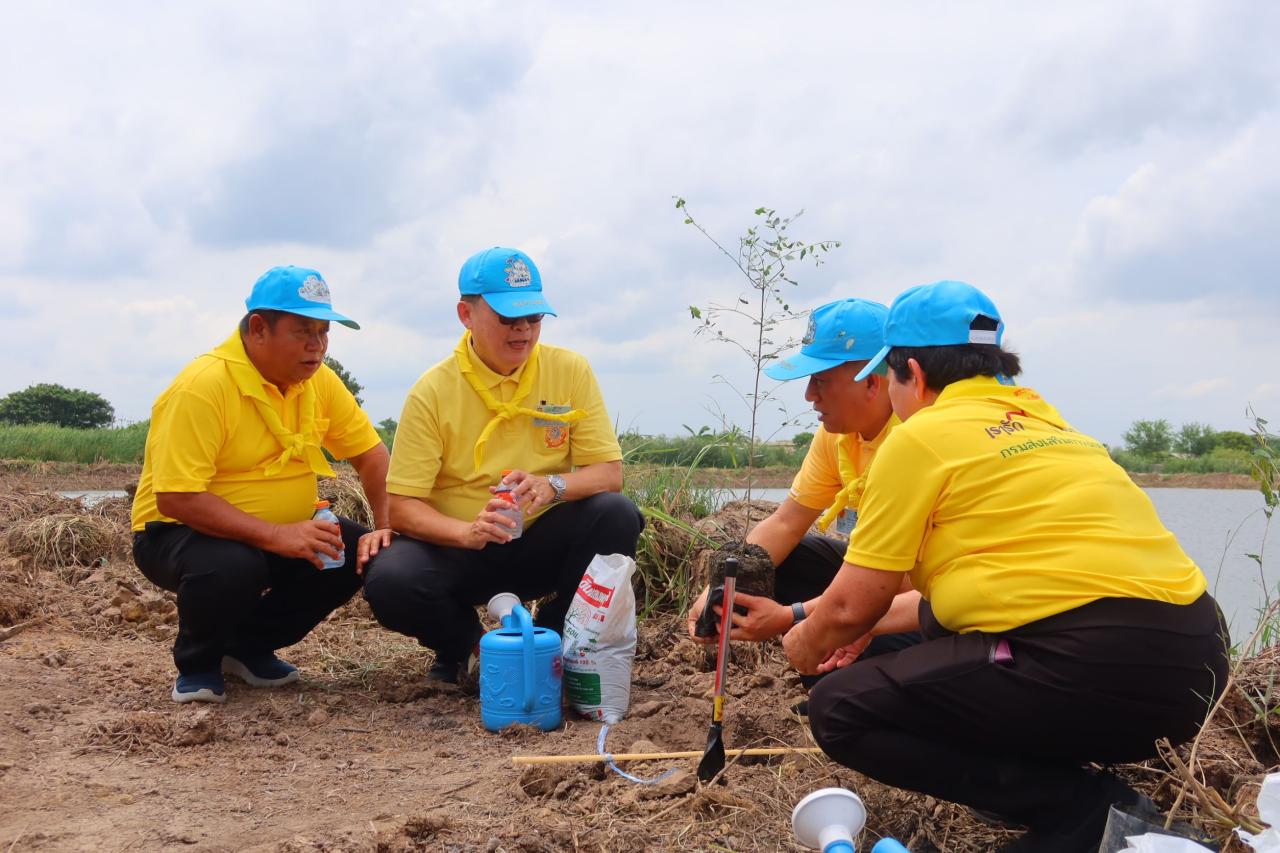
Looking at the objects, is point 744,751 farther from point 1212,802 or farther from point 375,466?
point 375,466

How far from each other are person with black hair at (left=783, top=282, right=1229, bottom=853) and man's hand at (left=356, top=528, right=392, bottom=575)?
1.96m

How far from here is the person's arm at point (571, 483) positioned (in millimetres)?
3471

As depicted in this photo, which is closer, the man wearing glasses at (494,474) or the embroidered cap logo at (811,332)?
the embroidered cap logo at (811,332)

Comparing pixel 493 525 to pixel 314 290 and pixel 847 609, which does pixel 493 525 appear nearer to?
pixel 314 290

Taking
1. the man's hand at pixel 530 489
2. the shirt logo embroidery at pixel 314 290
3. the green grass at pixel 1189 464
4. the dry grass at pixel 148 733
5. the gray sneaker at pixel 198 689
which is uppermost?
the shirt logo embroidery at pixel 314 290

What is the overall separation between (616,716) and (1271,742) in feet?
5.94

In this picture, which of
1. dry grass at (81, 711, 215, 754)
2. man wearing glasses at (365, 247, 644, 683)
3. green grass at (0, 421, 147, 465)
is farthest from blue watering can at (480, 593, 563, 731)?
green grass at (0, 421, 147, 465)

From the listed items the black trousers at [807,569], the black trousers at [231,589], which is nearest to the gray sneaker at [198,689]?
the black trousers at [231,589]

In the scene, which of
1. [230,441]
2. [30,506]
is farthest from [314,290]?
[30,506]

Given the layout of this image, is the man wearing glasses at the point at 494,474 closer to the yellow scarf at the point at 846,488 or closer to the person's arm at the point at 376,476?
the person's arm at the point at 376,476

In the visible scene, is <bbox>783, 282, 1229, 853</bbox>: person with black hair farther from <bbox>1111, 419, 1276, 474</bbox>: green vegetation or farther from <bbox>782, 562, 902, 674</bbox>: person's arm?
<bbox>1111, 419, 1276, 474</bbox>: green vegetation

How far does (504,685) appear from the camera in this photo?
3199 millimetres

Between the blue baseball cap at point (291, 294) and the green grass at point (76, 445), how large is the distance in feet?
29.6

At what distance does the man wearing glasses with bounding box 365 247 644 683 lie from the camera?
3.53 m
